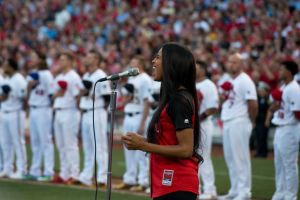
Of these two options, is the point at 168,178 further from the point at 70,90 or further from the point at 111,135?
the point at 70,90

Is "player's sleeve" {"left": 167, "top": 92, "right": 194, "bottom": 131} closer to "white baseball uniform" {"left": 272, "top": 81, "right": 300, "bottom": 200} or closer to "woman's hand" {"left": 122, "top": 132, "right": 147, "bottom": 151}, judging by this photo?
"woman's hand" {"left": 122, "top": 132, "right": 147, "bottom": 151}

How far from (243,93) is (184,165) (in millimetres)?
6150

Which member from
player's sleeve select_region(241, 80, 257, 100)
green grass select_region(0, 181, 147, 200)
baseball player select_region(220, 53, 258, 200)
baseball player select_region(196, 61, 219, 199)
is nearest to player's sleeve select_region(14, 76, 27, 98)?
green grass select_region(0, 181, 147, 200)

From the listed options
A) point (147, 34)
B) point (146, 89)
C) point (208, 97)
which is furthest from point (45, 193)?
point (147, 34)

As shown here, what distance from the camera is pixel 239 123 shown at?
40.0ft

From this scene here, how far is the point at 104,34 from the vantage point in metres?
28.0

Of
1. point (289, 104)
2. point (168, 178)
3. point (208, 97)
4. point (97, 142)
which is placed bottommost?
point (168, 178)

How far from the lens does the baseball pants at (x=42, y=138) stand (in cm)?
1504

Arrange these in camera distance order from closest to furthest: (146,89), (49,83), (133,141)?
(133,141)
(146,89)
(49,83)

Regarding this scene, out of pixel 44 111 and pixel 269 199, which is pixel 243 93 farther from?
pixel 44 111

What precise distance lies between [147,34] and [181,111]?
19614 mm

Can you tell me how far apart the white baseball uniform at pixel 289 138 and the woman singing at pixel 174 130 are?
5578mm

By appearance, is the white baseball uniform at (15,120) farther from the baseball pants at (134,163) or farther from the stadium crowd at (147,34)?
the baseball pants at (134,163)

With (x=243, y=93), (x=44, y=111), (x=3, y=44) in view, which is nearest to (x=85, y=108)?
(x=44, y=111)
